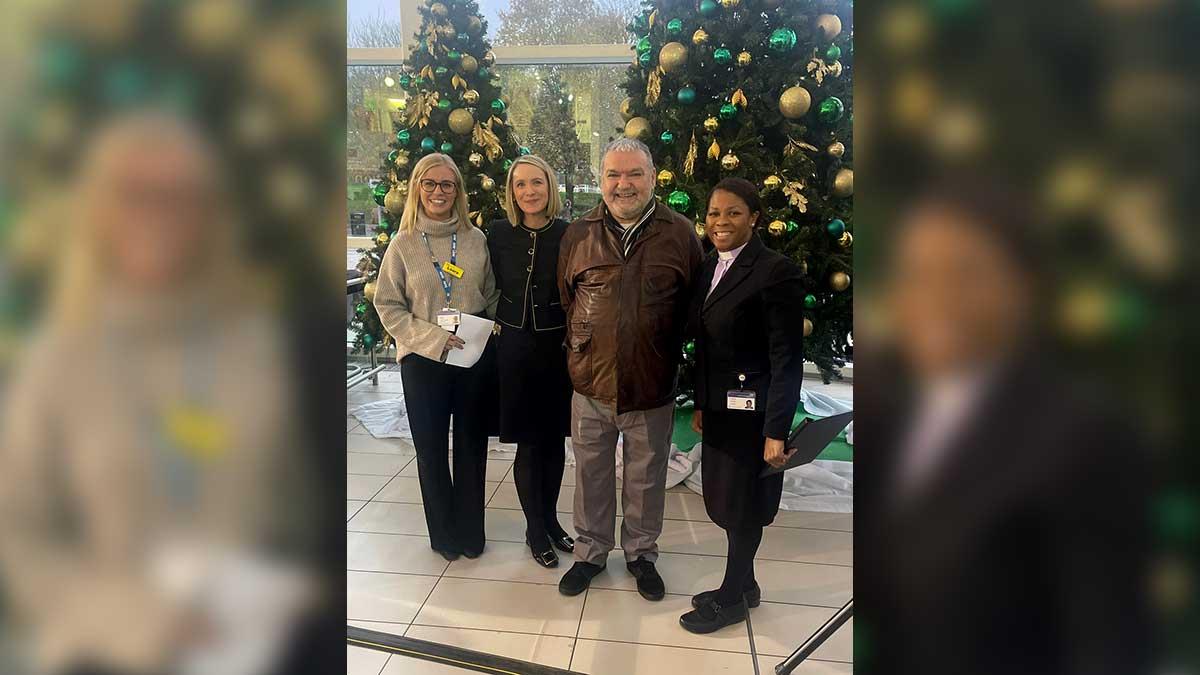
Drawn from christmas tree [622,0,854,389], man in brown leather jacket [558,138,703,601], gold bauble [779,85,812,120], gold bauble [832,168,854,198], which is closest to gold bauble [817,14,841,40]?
christmas tree [622,0,854,389]

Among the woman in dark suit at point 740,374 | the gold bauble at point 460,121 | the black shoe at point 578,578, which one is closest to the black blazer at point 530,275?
the woman in dark suit at point 740,374

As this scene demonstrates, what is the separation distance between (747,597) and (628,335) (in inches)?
39.9

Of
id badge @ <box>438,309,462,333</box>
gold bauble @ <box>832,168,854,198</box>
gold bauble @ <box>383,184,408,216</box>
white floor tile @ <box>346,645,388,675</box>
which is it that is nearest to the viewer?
white floor tile @ <box>346,645,388,675</box>

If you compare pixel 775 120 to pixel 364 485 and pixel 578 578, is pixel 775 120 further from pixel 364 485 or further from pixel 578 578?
pixel 364 485

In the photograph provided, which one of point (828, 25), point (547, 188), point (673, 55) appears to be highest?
point (828, 25)

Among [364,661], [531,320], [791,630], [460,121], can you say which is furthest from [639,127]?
[364,661]

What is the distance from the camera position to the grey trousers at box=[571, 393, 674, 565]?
2.59 metres

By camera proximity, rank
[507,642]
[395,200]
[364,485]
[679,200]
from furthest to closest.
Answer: [395,200] < [364,485] < [679,200] < [507,642]

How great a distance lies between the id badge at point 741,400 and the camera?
2219 millimetres

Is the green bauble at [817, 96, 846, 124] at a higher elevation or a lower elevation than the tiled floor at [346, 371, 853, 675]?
higher

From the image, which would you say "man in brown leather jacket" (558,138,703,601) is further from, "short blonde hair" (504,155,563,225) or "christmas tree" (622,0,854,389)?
"christmas tree" (622,0,854,389)

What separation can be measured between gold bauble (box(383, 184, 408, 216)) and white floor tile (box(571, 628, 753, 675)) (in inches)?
111

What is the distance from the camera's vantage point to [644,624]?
7.90ft
